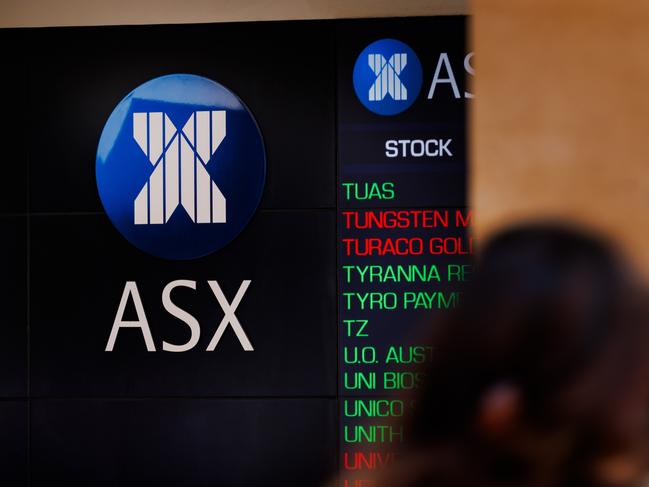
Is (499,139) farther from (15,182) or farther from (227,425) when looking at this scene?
(15,182)

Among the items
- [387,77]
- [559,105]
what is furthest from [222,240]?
[559,105]

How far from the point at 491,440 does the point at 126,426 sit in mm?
4330

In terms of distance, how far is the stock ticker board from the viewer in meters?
4.60

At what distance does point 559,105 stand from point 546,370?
1.90 m

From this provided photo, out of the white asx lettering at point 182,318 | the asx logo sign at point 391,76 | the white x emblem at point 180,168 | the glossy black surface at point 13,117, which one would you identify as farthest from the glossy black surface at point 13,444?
the asx logo sign at point 391,76

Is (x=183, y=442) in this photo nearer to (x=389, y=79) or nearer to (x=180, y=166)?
(x=180, y=166)

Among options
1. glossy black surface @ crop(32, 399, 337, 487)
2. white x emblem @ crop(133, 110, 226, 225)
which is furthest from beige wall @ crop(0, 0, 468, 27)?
glossy black surface @ crop(32, 399, 337, 487)

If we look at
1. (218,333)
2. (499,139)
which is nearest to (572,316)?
(499,139)

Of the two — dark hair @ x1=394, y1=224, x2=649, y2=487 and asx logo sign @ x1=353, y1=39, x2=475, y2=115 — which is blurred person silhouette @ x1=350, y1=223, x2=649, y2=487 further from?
asx logo sign @ x1=353, y1=39, x2=475, y2=115

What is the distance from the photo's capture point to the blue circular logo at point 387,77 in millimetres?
4609

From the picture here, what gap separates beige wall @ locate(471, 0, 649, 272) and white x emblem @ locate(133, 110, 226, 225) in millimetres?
2250

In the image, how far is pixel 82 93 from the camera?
479cm

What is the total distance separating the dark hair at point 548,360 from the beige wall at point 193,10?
4137 mm

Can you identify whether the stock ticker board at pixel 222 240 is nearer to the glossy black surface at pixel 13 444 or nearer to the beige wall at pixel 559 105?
the glossy black surface at pixel 13 444
